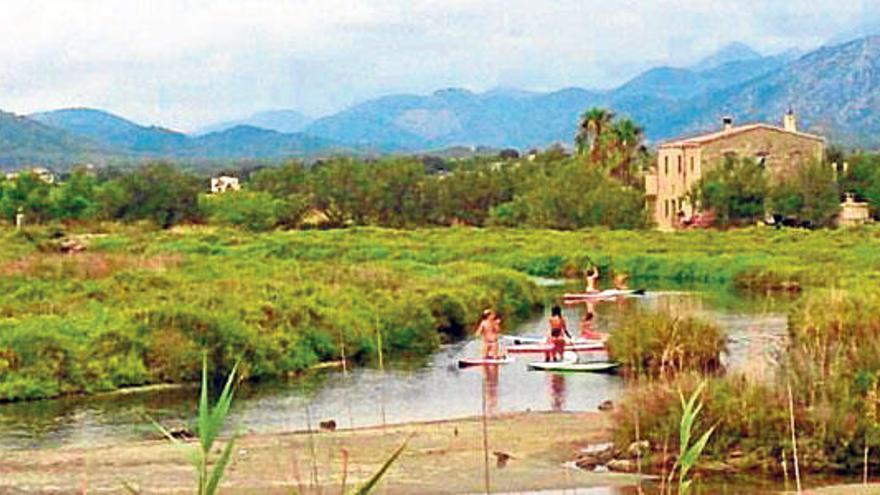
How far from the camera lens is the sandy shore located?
1816 centimetres

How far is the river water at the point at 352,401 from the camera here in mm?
23156

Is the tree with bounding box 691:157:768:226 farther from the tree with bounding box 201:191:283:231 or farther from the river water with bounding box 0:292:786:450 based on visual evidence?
the river water with bounding box 0:292:786:450

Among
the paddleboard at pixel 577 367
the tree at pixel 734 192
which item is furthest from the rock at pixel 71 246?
the paddleboard at pixel 577 367

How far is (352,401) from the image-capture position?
1016 inches

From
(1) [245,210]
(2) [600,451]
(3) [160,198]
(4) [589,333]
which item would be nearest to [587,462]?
(2) [600,451]

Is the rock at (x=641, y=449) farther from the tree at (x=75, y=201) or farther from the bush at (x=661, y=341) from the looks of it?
the tree at (x=75, y=201)

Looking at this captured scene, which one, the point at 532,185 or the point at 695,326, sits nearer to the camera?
the point at 695,326

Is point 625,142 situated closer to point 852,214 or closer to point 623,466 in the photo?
point 852,214

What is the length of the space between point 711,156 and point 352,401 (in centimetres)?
5662

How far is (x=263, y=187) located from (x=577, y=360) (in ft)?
217

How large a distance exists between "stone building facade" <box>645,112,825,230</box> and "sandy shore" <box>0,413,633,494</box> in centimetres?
5813

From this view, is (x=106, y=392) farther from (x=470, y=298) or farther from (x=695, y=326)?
(x=470, y=298)

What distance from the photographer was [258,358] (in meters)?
29.9

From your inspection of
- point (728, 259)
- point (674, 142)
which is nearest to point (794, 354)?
point (728, 259)
